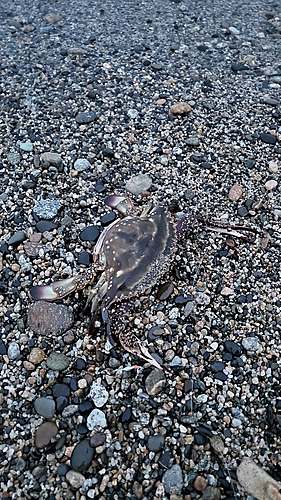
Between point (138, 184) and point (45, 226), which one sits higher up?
point (138, 184)

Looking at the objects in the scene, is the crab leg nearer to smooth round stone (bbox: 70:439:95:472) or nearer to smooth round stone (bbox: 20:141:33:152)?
smooth round stone (bbox: 70:439:95:472)

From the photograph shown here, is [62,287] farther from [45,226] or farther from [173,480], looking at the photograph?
[173,480]

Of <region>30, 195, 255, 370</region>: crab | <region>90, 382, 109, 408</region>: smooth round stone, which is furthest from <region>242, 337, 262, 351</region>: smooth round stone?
<region>90, 382, 109, 408</region>: smooth round stone

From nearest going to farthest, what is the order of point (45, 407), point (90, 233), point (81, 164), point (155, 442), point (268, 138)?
1. point (155, 442)
2. point (45, 407)
3. point (90, 233)
4. point (81, 164)
5. point (268, 138)

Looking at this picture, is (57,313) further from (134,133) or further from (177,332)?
(134,133)

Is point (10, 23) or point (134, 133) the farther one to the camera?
point (10, 23)

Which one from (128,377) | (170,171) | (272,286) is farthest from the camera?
(170,171)

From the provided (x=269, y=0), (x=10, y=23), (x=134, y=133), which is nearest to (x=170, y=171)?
(x=134, y=133)

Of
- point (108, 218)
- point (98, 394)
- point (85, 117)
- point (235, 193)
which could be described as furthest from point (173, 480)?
point (85, 117)
